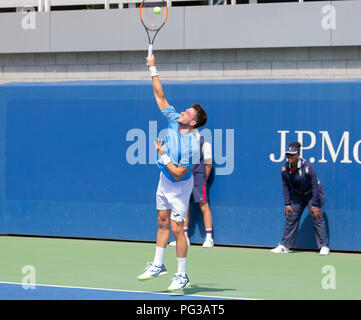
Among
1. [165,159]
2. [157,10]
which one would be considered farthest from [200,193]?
[165,159]

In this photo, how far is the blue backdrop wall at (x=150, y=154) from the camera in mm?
12398

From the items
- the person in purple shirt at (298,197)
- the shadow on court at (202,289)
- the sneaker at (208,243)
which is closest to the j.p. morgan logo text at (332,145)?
the person in purple shirt at (298,197)

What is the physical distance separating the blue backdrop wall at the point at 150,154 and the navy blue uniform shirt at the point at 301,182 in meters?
0.38

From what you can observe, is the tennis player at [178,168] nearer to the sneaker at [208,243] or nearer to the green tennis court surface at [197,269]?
the green tennis court surface at [197,269]

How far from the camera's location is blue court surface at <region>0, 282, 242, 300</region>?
8625mm

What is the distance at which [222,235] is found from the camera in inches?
512

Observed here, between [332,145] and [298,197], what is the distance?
3.03ft

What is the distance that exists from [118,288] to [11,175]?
5.30 meters

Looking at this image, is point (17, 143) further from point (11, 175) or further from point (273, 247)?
point (273, 247)

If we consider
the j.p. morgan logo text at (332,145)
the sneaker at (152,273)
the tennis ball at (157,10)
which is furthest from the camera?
the j.p. morgan logo text at (332,145)

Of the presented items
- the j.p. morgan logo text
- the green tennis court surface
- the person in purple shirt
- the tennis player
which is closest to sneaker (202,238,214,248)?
the green tennis court surface

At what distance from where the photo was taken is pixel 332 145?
12.4 m

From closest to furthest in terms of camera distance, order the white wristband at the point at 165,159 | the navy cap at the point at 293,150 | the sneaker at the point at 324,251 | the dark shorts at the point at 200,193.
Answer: the white wristband at the point at 165,159 < the navy cap at the point at 293,150 < the sneaker at the point at 324,251 < the dark shorts at the point at 200,193
